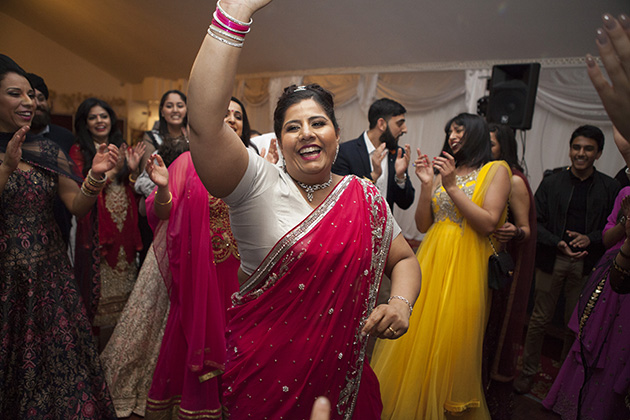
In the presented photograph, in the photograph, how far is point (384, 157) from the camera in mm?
2963

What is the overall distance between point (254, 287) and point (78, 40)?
34.3 feet

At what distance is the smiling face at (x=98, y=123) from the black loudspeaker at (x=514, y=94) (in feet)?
9.53

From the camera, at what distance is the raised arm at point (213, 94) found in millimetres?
858

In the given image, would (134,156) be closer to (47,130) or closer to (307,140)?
(47,130)

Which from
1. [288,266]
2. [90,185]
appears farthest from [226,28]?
[90,185]

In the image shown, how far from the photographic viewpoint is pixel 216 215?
2.09 m

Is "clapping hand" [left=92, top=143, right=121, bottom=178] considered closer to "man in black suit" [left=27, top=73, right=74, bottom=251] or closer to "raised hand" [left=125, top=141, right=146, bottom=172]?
"man in black suit" [left=27, top=73, right=74, bottom=251]

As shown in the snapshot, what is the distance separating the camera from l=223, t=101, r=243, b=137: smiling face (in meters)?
2.30

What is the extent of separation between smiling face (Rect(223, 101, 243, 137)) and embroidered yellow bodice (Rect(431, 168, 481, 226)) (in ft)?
3.81

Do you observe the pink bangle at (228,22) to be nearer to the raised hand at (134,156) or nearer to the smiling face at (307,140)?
the smiling face at (307,140)

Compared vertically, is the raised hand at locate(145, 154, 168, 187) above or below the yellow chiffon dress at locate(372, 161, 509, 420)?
above

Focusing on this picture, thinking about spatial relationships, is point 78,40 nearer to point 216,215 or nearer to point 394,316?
point 216,215

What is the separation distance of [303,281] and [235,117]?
142 centimetres

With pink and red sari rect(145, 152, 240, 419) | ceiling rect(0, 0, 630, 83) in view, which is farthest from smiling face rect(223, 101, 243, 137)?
ceiling rect(0, 0, 630, 83)
